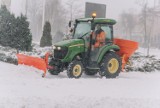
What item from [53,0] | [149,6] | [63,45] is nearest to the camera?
[63,45]

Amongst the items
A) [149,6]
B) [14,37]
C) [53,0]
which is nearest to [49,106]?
[14,37]

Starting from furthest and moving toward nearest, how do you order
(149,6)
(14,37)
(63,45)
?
(149,6) < (14,37) < (63,45)

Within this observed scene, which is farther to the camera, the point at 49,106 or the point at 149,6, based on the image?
the point at 149,6

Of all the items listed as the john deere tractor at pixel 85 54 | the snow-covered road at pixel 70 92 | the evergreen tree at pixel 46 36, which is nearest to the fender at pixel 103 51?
the john deere tractor at pixel 85 54

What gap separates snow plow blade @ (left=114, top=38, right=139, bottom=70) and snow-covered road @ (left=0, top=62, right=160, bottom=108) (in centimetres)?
177

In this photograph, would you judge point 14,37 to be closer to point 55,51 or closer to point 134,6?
point 55,51

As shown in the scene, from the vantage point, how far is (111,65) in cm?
1484

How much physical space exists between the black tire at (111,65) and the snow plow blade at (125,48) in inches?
23.8

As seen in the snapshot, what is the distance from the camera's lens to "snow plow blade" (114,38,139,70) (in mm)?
15242

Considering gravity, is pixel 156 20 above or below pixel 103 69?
above

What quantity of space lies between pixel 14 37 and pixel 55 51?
27.5 feet

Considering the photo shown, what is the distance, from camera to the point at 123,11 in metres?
41.6

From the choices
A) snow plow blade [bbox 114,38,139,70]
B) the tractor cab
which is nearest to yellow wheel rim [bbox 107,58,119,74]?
the tractor cab

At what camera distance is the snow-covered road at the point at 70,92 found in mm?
9086
